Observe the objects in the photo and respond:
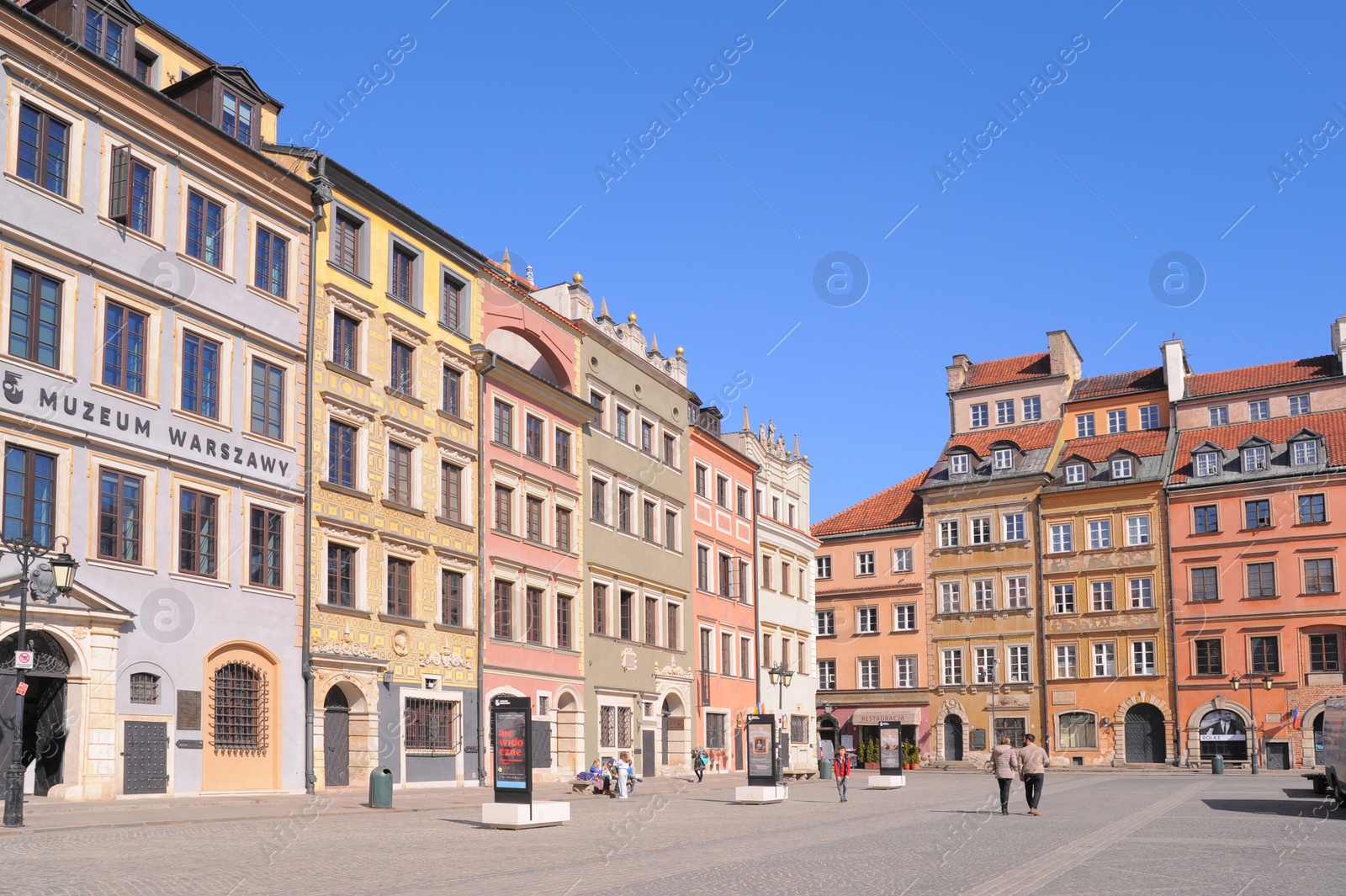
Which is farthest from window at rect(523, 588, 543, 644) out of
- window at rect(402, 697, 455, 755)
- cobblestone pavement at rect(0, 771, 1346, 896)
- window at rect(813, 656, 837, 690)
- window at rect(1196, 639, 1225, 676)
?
window at rect(1196, 639, 1225, 676)

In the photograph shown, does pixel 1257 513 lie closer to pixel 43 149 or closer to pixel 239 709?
pixel 239 709

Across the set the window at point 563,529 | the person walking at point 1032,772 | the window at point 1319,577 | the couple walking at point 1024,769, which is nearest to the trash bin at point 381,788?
the couple walking at point 1024,769

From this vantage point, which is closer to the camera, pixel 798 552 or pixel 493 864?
pixel 493 864

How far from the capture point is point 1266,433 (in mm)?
70812

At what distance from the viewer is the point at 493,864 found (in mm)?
17172

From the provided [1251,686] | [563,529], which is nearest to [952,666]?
[1251,686]

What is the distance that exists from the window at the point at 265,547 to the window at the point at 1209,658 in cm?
4999

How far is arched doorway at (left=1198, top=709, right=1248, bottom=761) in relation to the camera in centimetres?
6706

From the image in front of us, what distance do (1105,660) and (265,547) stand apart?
A: 49991 mm

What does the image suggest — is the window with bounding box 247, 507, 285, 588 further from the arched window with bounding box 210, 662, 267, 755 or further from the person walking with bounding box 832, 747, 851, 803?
the person walking with bounding box 832, 747, 851, 803

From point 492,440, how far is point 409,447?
4.13 m

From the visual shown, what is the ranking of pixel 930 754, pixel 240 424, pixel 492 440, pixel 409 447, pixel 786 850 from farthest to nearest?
1. pixel 930 754
2. pixel 492 440
3. pixel 409 447
4. pixel 240 424
5. pixel 786 850

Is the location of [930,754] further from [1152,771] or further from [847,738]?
[1152,771]

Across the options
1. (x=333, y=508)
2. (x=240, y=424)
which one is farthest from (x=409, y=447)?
(x=240, y=424)
